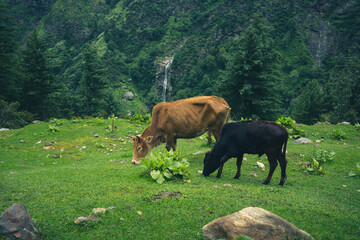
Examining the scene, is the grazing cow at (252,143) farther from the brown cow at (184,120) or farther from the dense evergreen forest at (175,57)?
the dense evergreen forest at (175,57)

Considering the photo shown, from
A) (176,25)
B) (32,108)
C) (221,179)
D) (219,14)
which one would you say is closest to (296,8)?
(219,14)

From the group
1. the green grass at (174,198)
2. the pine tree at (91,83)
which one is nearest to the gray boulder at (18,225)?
the green grass at (174,198)

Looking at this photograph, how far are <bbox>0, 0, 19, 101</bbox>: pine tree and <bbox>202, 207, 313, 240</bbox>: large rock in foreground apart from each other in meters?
39.0

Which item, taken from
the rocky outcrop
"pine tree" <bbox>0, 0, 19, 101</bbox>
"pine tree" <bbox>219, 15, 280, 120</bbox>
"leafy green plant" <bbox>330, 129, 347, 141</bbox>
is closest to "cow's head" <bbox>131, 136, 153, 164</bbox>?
"leafy green plant" <bbox>330, 129, 347, 141</bbox>

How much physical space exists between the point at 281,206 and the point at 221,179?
2603mm

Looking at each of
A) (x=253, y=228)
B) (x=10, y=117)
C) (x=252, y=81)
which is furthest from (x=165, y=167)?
(x=10, y=117)

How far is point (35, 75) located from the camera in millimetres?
36969

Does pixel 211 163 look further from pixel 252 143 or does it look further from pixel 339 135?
pixel 339 135

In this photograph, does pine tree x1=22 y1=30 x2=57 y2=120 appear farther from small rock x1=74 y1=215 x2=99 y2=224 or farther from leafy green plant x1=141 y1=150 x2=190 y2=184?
small rock x1=74 y1=215 x2=99 y2=224

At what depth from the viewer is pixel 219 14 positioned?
5418 inches

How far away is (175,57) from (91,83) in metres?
94.4

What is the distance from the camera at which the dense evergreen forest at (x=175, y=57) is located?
93.5 ft

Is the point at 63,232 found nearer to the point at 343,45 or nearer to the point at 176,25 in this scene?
the point at 343,45

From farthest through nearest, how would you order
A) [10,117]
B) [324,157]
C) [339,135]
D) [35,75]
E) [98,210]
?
[35,75]
[10,117]
[339,135]
[324,157]
[98,210]
